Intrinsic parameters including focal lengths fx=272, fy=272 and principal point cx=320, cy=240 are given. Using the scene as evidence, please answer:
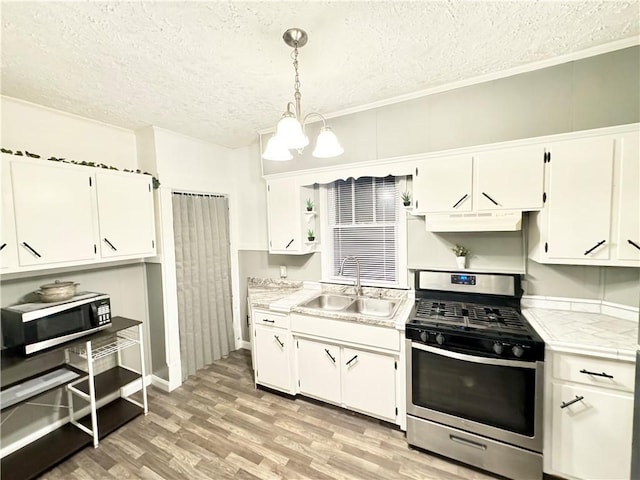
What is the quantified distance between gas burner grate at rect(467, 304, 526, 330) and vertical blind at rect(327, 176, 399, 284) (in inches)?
32.1

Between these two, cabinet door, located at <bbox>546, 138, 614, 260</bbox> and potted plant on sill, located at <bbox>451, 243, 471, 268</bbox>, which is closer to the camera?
cabinet door, located at <bbox>546, 138, 614, 260</bbox>

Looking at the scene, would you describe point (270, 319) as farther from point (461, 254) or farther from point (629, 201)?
point (629, 201)

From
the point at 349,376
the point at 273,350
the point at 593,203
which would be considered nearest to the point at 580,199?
the point at 593,203

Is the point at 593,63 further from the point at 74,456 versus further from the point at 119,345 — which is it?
the point at 74,456

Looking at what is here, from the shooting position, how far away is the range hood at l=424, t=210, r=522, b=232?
1963mm

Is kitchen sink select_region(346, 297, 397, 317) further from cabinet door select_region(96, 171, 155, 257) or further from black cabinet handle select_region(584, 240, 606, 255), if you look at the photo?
cabinet door select_region(96, 171, 155, 257)

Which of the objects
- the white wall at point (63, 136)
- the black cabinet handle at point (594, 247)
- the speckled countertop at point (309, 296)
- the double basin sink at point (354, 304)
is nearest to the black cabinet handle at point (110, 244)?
the white wall at point (63, 136)

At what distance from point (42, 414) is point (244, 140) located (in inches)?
124

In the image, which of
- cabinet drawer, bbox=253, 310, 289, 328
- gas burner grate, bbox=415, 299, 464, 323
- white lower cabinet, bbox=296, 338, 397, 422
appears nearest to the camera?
gas burner grate, bbox=415, 299, 464, 323

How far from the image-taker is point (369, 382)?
222 cm

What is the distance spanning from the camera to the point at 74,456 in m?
2.03

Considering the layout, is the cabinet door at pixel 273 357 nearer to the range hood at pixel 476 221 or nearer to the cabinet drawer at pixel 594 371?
the range hood at pixel 476 221

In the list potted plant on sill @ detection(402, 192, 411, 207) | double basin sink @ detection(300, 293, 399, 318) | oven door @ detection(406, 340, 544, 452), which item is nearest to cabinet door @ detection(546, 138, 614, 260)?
oven door @ detection(406, 340, 544, 452)

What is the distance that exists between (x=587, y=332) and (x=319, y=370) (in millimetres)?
1935
